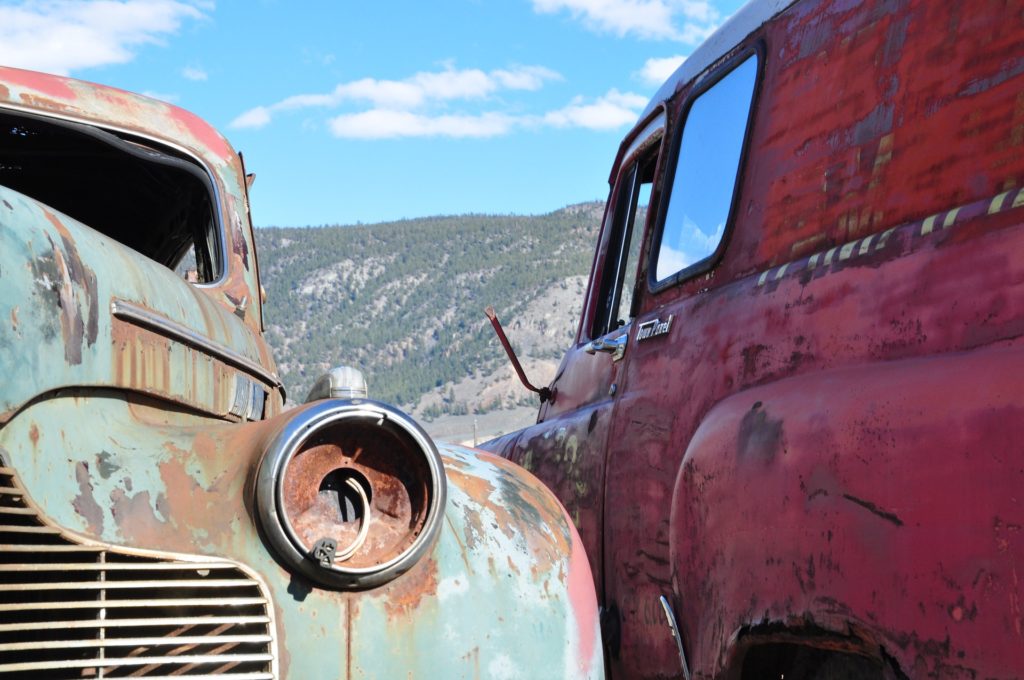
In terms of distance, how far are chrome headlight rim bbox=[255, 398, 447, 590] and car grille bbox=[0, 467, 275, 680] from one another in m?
0.11

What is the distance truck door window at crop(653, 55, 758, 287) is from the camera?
341cm

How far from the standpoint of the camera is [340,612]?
7.89 feet

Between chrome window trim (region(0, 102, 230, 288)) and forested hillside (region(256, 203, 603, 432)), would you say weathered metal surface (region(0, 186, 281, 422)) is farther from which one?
forested hillside (region(256, 203, 603, 432))

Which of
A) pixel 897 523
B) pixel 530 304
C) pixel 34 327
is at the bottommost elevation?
pixel 897 523

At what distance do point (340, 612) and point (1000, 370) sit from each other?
1.32m

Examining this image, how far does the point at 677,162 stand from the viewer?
3.99 metres

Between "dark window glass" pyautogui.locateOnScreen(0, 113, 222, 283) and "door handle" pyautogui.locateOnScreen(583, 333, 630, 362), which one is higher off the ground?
"dark window glass" pyautogui.locateOnScreen(0, 113, 222, 283)

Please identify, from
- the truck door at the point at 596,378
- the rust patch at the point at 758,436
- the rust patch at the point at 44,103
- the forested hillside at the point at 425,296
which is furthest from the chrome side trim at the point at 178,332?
the forested hillside at the point at 425,296

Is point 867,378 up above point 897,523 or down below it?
above

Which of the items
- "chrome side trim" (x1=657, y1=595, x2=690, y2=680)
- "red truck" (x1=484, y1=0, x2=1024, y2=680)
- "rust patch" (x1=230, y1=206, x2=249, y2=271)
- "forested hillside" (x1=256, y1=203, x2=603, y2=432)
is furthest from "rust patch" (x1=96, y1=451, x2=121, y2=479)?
"forested hillside" (x1=256, y1=203, x2=603, y2=432)

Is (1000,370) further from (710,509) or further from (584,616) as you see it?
(584,616)

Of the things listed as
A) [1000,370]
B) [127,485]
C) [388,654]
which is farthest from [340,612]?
[1000,370]

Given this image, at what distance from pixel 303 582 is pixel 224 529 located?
0.63 ft

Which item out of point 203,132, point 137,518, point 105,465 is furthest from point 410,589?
point 203,132
